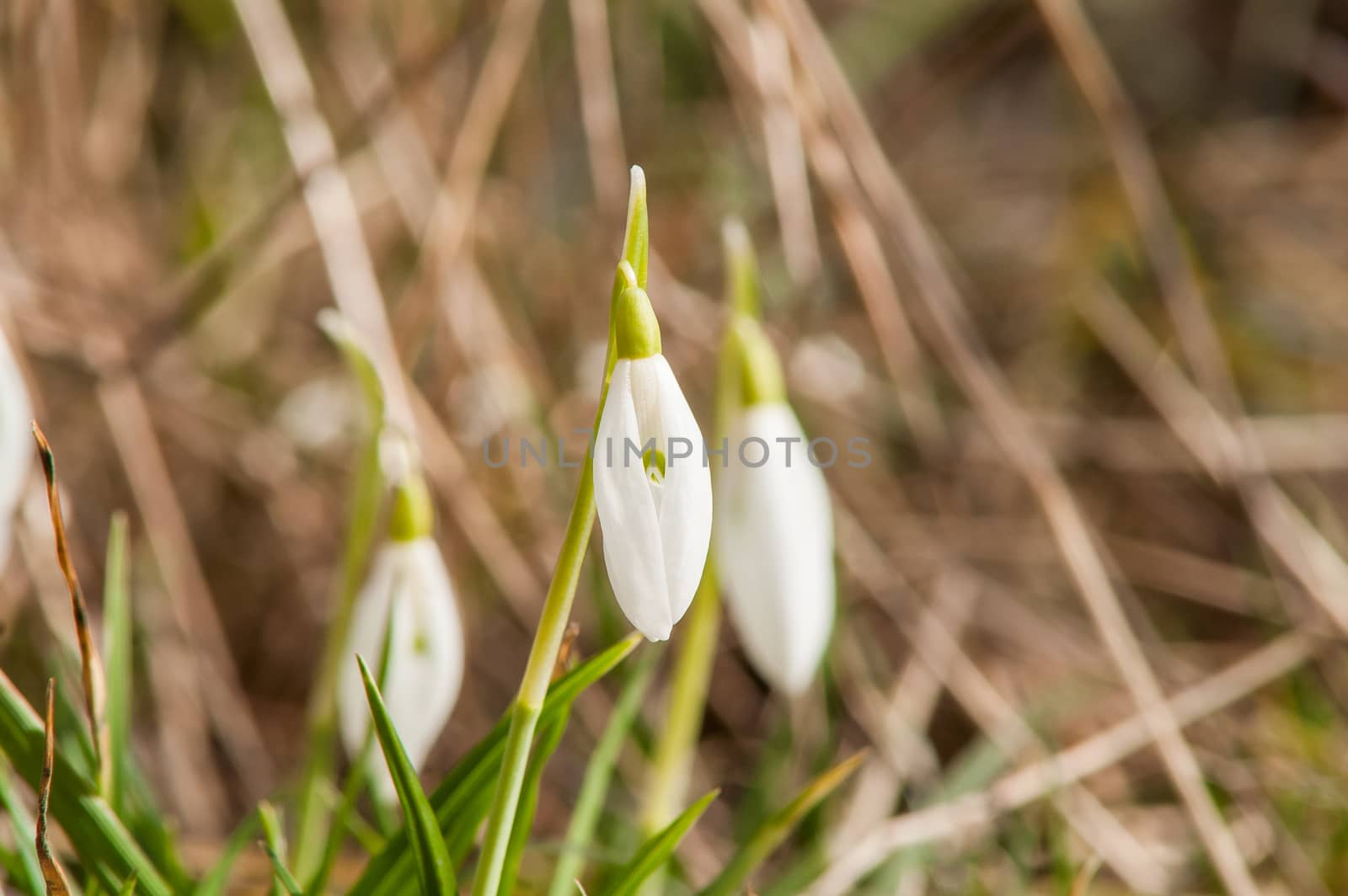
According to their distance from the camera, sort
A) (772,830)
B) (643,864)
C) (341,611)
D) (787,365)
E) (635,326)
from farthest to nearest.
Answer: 1. (787,365)
2. (341,611)
3. (772,830)
4. (643,864)
5. (635,326)

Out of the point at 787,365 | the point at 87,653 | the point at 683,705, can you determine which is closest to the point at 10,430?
the point at 87,653

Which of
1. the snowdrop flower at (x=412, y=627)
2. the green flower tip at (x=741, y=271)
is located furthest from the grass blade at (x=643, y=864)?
the green flower tip at (x=741, y=271)

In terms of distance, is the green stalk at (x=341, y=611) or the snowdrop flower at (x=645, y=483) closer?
the snowdrop flower at (x=645, y=483)

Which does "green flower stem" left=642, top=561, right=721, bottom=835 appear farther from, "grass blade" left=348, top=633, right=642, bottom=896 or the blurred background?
"grass blade" left=348, top=633, right=642, bottom=896

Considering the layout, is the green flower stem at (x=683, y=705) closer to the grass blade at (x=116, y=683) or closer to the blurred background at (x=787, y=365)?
the blurred background at (x=787, y=365)

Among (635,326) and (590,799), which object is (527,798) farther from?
(635,326)
